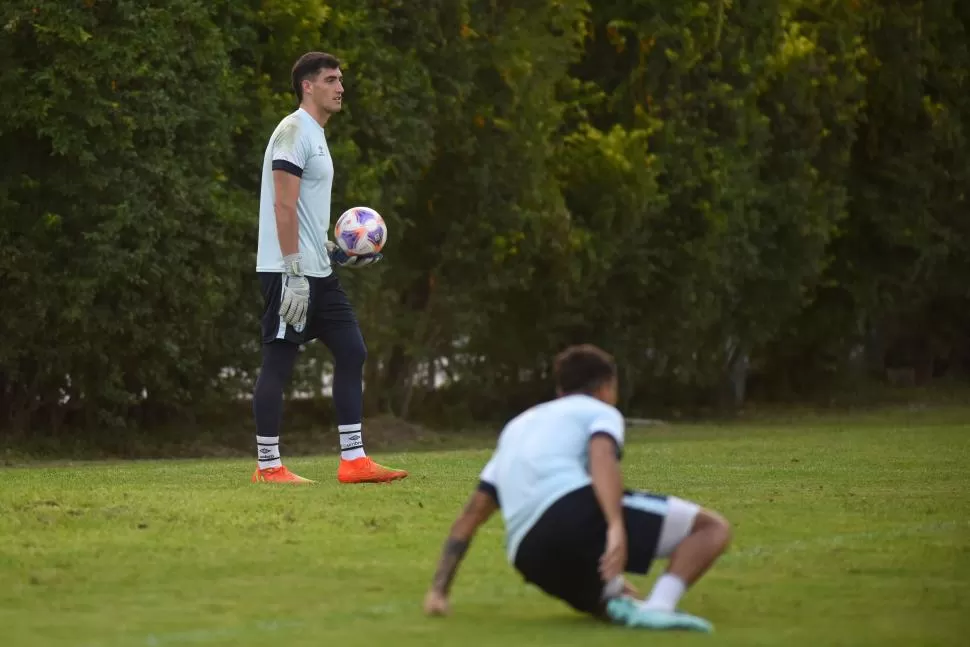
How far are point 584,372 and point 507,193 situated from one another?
595 inches

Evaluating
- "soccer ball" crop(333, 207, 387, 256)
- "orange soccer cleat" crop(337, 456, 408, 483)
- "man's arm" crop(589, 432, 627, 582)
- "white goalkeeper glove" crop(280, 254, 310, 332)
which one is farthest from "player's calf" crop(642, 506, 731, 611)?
"soccer ball" crop(333, 207, 387, 256)

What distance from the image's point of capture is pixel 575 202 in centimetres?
2414

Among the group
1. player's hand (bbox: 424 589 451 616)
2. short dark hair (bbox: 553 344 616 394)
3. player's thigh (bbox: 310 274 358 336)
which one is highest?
player's thigh (bbox: 310 274 358 336)

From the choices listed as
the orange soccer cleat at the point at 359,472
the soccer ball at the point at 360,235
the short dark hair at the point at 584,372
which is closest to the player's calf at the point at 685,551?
the short dark hair at the point at 584,372

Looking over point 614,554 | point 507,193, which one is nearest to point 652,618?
point 614,554

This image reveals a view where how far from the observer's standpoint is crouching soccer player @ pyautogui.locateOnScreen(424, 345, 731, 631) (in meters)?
7.29

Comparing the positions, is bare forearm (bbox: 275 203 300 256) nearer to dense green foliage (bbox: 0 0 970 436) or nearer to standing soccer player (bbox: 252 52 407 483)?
standing soccer player (bbox: 252 52 407 483)

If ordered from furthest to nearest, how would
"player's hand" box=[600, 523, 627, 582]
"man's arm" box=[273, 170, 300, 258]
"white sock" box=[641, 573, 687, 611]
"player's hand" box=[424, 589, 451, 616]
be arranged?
"man's arm" box=[273, 170, 300, 258], "player's hand" box=[424, 589, 451, 616], "white sock" box=[641, 573, 687, 611], "player's hand" box=[600, 523, 627, 582]

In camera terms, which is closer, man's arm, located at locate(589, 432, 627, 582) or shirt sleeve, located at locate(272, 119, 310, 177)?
man's arm, located at locate(589, 432, 627, 582)

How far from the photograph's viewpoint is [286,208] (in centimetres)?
1266

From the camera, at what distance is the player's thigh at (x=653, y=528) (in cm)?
741

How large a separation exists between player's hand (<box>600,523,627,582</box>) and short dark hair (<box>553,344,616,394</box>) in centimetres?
70

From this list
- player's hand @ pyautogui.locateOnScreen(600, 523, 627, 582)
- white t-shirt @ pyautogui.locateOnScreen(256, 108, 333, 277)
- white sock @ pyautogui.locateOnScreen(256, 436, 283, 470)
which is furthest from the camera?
white sock @ pyautogui.locateOnScreen(256, 436, 283, 470)

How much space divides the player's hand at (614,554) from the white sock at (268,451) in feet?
19.6
